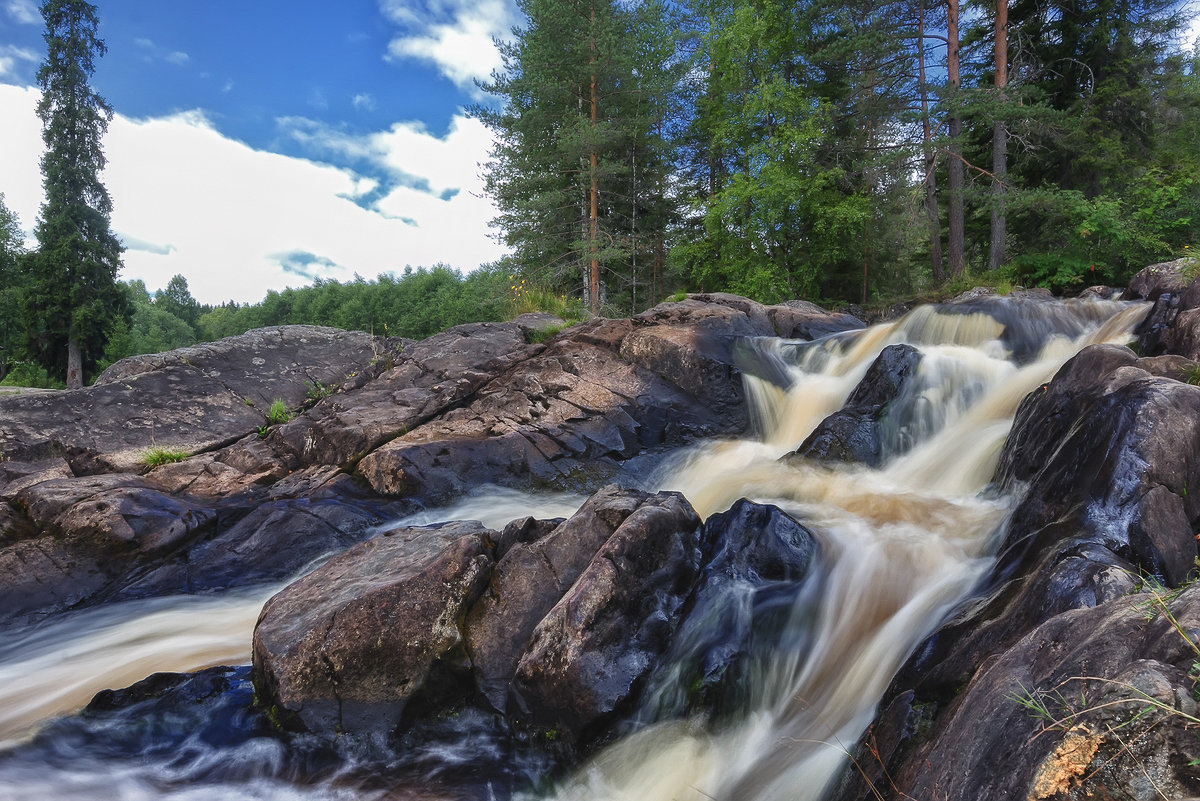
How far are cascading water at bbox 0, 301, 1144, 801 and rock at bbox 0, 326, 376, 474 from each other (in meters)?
4.35

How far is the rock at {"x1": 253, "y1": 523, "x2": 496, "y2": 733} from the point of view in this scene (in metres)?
4.32

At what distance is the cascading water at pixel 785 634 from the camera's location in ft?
12.9

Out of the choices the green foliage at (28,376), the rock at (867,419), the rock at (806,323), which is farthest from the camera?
the green foliage at (28,376)

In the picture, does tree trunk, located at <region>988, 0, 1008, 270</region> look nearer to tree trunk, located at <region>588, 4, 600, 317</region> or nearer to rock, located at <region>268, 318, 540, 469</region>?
tree trunk, located at <region>588, 4, 600, 317</region>

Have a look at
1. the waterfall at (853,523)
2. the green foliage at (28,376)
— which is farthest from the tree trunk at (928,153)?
the green foliage at (28,376)

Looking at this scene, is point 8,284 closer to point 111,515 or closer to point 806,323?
point 111,515

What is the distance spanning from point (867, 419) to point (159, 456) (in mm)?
10587

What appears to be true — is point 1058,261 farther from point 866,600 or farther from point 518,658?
point 518,658

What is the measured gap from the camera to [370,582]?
4844 millimetres

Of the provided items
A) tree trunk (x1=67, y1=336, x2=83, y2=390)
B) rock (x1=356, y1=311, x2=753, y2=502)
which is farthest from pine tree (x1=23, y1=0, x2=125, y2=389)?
rock (x1=356, y1=311, x2=753, y2=502)

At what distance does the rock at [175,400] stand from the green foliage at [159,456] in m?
0.12

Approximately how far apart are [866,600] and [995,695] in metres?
2.63

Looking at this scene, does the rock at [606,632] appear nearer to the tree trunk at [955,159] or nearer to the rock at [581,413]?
the rock at [581,413]

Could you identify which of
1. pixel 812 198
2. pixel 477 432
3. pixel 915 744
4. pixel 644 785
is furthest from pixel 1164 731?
pixel 812 198
